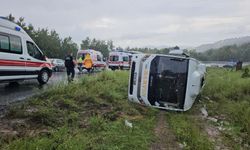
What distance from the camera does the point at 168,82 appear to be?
7.16 metres

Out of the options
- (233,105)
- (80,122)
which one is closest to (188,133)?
(80,122)

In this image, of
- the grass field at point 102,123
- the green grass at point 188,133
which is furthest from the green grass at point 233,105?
the green grass at point 188,133

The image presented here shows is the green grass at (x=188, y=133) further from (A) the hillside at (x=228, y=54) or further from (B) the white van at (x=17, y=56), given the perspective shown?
(A) the hillside at (x=228, y=54)

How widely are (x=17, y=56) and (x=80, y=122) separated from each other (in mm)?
5691

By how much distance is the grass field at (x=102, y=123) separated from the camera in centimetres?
425

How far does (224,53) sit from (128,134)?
241ft

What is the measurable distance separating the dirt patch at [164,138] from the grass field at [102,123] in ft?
0.37

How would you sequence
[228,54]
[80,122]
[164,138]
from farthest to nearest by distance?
[228,54] → [80,122] → [164,138]

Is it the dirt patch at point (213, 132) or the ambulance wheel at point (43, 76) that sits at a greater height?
the ambulance wheel at point (43, 76)

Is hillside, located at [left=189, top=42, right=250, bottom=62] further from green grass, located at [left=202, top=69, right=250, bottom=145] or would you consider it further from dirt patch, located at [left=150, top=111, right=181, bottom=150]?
dirt patch, located at [left=150, top=111, right=181, bottom=150]

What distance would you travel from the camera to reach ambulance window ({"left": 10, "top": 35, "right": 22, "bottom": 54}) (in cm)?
938

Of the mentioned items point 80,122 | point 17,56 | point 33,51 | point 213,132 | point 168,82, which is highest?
point 33,51

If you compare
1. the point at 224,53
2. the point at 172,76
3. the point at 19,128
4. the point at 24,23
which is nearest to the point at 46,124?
the point at 19,128

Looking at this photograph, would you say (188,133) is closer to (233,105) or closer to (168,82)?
(168,82)
